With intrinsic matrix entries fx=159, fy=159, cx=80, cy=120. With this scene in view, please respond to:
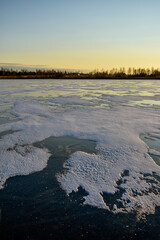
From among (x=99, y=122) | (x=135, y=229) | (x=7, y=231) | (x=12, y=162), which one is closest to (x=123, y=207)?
(x=135, y=229)

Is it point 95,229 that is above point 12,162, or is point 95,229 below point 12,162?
below

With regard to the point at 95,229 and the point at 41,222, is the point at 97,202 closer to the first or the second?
the point at 95,229

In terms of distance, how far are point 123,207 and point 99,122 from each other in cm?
320

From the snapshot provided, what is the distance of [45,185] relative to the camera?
1964mm

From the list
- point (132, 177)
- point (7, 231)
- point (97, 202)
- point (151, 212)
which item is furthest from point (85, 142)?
point (7, 231)

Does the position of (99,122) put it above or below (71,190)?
above

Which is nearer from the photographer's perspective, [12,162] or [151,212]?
[151,212]

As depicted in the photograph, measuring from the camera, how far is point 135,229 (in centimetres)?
143

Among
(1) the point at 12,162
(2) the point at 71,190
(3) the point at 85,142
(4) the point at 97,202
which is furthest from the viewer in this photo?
(3) the point at 85,142

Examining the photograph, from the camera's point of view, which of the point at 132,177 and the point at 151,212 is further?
the point at 132,177

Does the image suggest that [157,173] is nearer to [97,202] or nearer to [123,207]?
[123,207]

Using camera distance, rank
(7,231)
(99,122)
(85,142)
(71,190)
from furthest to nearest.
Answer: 1. (99,122)
2. (85,142)
3. (71,190)
4. (7,231)

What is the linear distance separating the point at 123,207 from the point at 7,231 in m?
1.13

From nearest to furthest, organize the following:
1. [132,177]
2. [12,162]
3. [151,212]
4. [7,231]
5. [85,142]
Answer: [7,231] < [151,212] < [132,177] < [12,162] < [85,142]
